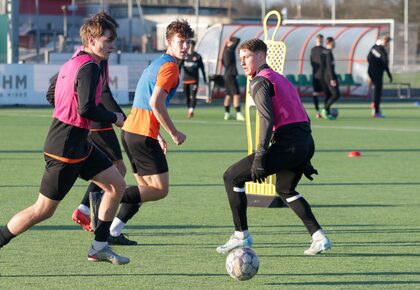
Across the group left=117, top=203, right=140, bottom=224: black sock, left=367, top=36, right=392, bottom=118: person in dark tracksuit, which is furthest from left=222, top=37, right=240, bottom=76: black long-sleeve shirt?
left=117, top=203, right=140, bottom=224: black sock

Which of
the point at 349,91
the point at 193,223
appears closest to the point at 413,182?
the point at 193,223

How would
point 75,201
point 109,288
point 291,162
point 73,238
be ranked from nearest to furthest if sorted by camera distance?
point 109,288 < point 291,162 < point 73,238 < point 75,201

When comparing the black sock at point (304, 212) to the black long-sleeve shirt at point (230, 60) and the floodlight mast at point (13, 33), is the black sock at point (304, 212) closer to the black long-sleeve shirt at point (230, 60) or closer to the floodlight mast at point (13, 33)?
the black long-sleeve shirt at point (230, 60)

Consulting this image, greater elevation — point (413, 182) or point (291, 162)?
point (291, 162)

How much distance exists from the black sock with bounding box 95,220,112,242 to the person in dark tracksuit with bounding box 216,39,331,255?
3.47ft

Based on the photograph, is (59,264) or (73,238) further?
(73,238)

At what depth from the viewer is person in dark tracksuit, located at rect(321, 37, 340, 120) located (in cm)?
2627

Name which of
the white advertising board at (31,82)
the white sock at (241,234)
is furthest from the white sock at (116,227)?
the white advertising board at (31,82)

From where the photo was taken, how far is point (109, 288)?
7609mm

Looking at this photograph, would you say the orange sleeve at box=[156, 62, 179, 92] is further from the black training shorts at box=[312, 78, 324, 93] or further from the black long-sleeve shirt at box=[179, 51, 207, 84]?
the black training shorts at box=[312, 78, 324, 93]

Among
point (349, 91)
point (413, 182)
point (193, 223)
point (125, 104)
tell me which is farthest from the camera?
point (349, 91)

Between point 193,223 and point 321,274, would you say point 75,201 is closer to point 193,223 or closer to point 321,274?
point 193,223

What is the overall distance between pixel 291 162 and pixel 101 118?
1831 millimetres

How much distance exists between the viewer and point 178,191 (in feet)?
43.3
